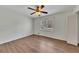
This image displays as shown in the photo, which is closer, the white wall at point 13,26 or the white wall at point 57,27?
the white wall at point 13,26

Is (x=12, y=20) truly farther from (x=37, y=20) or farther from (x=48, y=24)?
(x=48, y=24)

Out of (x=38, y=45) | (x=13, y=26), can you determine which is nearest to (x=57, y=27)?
(x=38, y=45)

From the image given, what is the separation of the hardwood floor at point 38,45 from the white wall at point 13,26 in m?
0.09

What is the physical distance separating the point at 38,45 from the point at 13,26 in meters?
0.55

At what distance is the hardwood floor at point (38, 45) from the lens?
1.29 metres

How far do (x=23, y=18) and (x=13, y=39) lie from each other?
0.37 metres

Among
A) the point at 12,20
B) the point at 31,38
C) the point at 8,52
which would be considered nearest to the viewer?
the point at 8,52

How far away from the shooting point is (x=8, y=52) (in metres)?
1.19

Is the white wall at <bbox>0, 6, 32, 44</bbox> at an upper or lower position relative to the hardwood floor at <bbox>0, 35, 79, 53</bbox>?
upper

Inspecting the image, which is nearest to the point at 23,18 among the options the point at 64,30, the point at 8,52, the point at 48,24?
the point at 48,24

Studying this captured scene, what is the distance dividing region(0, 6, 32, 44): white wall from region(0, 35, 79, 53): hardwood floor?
9cm

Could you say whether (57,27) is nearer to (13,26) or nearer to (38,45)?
(38,45)

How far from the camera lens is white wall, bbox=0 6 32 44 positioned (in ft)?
4.16

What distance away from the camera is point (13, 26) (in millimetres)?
1335
